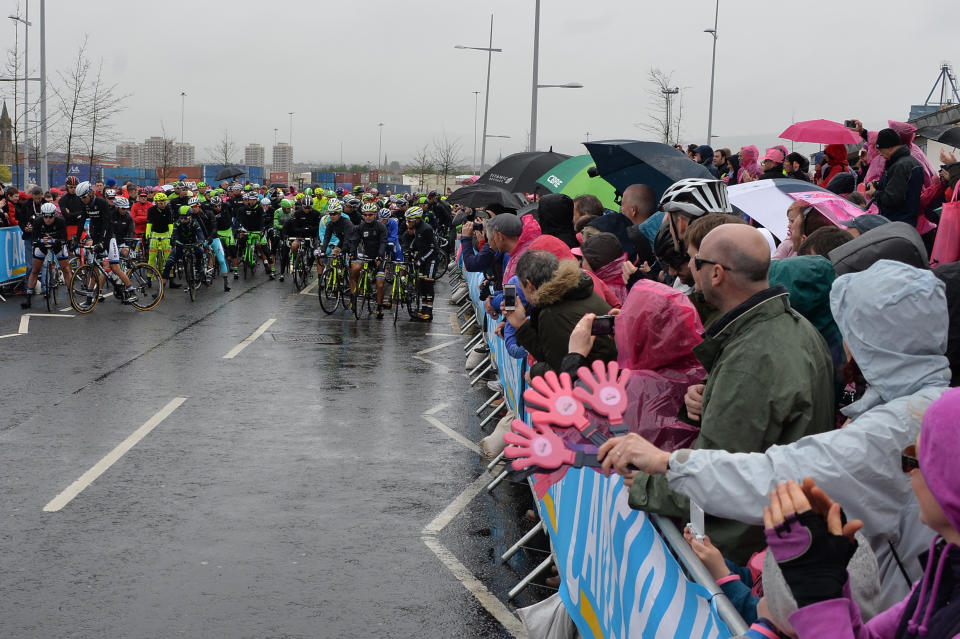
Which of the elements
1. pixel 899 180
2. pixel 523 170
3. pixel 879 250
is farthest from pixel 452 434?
pixel 523 170

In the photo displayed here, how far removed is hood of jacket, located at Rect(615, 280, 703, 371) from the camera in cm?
392

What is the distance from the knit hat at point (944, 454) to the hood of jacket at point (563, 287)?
12.9ft

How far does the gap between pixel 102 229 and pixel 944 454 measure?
18.8 meters

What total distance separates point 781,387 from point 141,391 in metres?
9.30

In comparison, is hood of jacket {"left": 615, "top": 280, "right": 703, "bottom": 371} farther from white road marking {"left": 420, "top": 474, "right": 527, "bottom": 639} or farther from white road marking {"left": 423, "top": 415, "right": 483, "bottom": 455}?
white road marking {"left": 423, "top": 415, "right": 483, "bottom": 455}

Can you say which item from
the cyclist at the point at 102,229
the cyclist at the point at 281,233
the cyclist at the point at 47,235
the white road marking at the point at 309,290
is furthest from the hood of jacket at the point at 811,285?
the cyclist at the point at 281,233

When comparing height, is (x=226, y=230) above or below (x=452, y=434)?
above

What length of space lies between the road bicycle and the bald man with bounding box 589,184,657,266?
11.2 metres

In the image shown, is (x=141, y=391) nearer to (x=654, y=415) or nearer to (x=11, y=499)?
(x=11, y=499)

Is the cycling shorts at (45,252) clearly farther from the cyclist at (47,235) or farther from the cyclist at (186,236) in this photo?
the cyclist at (186,236)

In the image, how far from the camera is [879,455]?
8.87ft

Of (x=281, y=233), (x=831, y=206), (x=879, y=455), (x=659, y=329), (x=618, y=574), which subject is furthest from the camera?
(x=281, y=233)

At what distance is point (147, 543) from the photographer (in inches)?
255

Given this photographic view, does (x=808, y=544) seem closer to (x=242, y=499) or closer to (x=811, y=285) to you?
(x=811, y=285)
